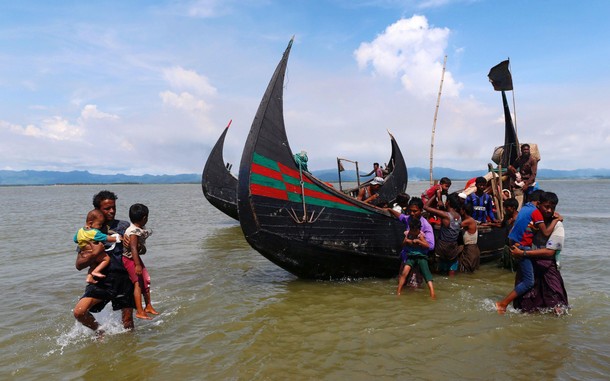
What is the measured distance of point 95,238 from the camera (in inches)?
162

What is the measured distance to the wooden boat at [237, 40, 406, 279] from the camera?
21.0 feet

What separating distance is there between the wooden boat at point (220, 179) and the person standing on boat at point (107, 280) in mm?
11542

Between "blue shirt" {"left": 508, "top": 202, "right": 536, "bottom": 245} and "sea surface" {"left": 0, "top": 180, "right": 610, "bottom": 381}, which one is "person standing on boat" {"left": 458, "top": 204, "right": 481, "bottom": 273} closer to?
"sea surface" {"left": 0, "top": 180, "right": 610, "bottom": 381}

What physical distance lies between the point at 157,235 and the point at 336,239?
427 inches

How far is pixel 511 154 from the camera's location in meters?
11.6

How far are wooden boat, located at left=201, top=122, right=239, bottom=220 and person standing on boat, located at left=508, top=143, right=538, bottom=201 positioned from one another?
1028 cm

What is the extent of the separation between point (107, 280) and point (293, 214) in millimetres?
3065

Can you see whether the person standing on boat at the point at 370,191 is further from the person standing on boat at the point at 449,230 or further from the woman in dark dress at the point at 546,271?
the woman in dark dress at the point at 546,271

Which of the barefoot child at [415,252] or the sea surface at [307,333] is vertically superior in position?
the barefoot child at [415,252]

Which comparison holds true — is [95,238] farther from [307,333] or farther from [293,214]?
[293,214]

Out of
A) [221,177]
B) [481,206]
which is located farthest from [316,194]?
[221,177]

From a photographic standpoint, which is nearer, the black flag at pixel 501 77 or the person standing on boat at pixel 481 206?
the person standing on boat at pixel 481 206

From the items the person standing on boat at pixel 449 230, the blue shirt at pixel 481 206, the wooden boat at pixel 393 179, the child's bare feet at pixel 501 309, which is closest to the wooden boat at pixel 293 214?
the person standing on boat at pixel 449 230

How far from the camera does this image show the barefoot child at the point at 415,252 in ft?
20.4
